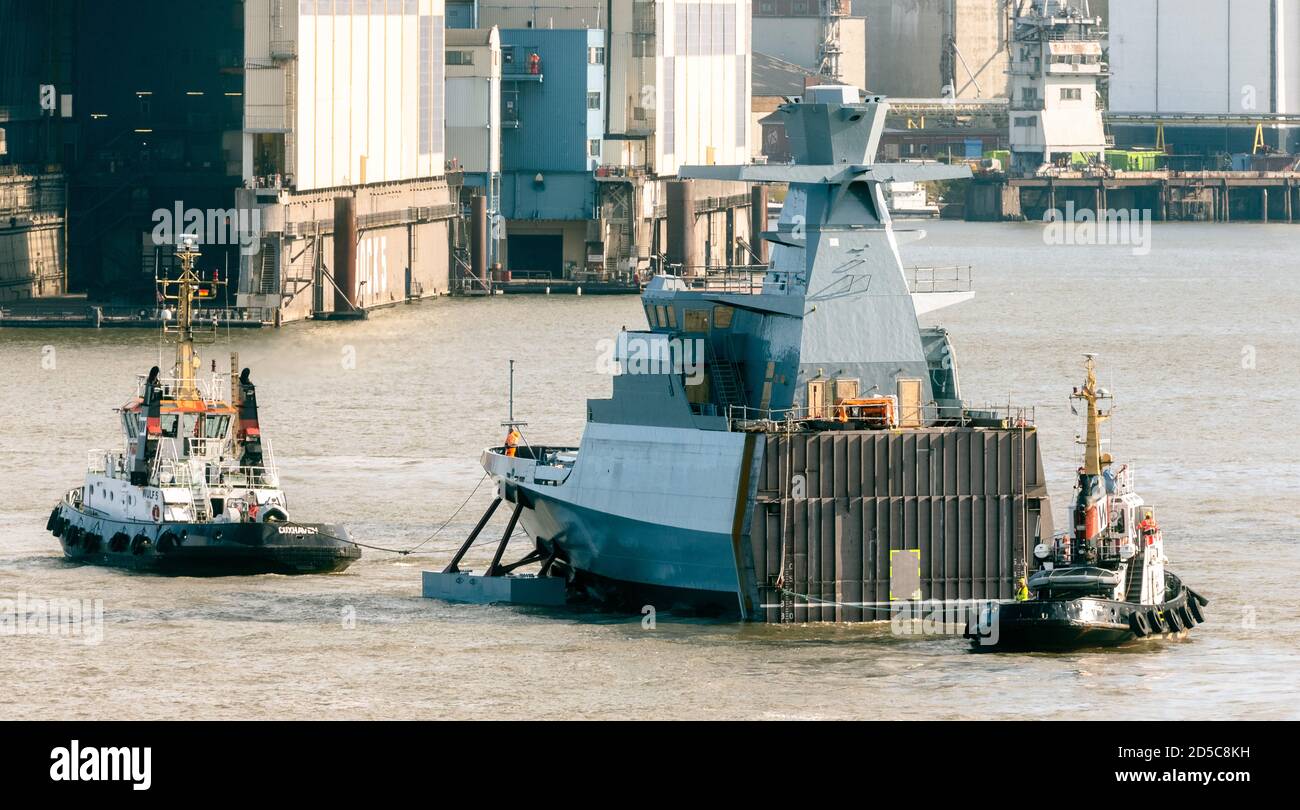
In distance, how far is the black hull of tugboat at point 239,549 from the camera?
161 ft

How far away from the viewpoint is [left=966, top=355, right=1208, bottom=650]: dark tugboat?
40.6 metres

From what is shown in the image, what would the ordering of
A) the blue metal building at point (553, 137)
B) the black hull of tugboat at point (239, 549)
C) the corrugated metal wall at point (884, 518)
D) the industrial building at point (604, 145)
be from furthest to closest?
the industrial building at point (604, 145) → the blue metal building at point (553, 137) → the black hull of tugboat at point (239, 549) → the corrugated metal wall at point (884, 518)

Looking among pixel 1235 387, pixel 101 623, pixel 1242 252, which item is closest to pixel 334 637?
pixel 101 623

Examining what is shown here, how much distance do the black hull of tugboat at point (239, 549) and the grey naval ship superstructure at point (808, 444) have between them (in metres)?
4.75

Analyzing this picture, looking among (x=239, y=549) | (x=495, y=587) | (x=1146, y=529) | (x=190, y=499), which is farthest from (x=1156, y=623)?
(x=190, y=499)

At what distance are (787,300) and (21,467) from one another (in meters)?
25.4

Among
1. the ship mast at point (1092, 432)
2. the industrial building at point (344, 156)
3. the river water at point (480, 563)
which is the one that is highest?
the industrial building at point (344, 156)

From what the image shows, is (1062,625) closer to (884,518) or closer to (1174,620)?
(1174,620)

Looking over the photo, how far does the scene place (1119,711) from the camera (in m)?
Result: 37.1

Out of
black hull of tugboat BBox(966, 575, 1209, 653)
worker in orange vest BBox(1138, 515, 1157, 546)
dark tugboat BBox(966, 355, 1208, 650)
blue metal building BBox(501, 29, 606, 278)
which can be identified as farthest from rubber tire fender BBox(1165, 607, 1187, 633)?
blue metal building BBox(501, 29, 606, 278)

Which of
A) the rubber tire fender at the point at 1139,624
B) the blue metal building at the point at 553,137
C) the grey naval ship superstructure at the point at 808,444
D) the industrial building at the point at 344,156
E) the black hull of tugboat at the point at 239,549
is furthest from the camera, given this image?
the blue metal building at the point at 553,137

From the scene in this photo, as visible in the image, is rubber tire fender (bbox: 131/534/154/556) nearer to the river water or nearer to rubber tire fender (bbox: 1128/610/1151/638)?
the river water

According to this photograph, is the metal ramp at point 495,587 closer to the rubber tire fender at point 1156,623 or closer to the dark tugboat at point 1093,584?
the dark tugboat at point 1093,584

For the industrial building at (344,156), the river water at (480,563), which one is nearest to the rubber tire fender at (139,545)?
the river water at (480,563)
